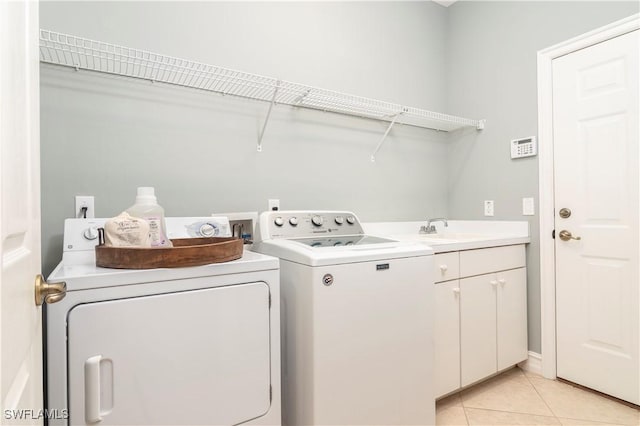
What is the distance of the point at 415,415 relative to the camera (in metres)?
1.50

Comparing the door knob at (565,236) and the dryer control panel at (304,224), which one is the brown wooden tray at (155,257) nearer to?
the dryer control panel at (304,224)

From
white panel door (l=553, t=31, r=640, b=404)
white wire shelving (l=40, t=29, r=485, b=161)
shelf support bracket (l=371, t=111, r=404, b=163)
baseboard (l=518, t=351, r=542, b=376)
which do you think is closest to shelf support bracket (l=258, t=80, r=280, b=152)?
white wire shelving (l=40, t=29, r=485, b=161)

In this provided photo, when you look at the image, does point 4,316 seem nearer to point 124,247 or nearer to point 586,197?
point 124,247

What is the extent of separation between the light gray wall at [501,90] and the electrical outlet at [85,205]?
8.05 ft

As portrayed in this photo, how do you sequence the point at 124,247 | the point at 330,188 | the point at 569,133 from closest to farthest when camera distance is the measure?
the point at 124,247
the point at 569,133
the point at 330,188

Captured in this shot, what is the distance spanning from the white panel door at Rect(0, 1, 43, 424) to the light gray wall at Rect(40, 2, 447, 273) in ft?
2.88

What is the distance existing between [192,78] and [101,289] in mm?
1166

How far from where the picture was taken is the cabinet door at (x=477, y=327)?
6.21 feet

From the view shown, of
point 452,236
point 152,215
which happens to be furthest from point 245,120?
point 452,236

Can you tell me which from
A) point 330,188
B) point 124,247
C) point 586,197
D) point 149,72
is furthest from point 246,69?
point 586,197

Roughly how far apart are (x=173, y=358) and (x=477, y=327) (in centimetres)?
165

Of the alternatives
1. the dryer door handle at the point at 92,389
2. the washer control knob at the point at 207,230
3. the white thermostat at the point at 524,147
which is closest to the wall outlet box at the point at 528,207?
the white thermostat at the point at 524,147

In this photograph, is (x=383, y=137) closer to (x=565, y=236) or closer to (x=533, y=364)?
(x=565, y=236)

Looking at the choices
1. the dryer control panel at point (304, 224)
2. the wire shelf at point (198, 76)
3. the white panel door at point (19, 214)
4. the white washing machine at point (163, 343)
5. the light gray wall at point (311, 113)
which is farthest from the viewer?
the dryer control panel at point (304, 224)
